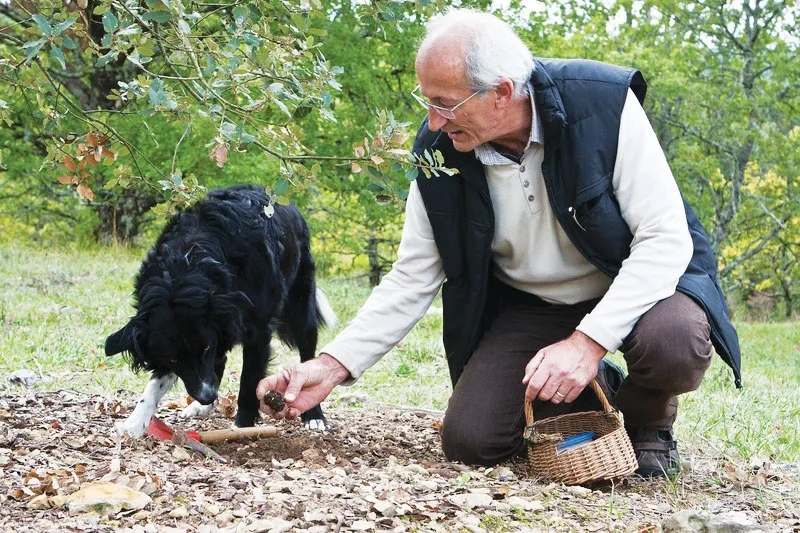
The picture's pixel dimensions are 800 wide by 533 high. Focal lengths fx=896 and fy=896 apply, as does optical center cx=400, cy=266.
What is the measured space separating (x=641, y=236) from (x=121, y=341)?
95.6 inches

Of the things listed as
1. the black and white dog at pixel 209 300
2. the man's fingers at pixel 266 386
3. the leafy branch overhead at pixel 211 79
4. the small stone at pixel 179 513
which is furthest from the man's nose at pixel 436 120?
the small stone at pixel 179 513

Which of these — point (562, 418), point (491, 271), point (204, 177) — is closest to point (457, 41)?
point (491, 271)

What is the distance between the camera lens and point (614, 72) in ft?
12.3

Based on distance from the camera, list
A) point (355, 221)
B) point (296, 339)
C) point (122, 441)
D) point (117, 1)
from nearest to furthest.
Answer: point (117, 1) < point (122, 441) < point (296, 339) < point (355, 221)

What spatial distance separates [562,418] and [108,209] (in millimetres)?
14135

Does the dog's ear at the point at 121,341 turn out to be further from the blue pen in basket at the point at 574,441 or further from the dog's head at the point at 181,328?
the blue pen in basket at the point at 574,441

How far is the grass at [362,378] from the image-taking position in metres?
4.86

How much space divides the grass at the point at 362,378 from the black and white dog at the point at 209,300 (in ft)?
2.80

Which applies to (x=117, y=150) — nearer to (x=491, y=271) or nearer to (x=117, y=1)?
(x=117, y=1)

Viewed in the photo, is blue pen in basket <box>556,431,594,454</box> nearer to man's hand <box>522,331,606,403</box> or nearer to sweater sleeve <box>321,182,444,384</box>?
man's hand <box>522,331,606,403</box>

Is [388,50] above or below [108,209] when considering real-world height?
above

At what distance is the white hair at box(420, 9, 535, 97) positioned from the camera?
344 centimetres

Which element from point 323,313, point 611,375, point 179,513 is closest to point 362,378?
point 323,313

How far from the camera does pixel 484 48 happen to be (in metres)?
3.45
